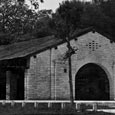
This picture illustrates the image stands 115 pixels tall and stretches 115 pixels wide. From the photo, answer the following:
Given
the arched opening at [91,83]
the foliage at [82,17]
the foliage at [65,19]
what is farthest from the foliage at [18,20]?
the foliage at [65,19]

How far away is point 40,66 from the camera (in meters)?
33.0

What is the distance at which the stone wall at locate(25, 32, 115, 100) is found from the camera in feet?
107

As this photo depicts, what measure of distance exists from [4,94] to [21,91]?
2674mm

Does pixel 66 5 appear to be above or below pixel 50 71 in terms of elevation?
above

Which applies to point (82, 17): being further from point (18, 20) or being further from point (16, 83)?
point (18, 20)

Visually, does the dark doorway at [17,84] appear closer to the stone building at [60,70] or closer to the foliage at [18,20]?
the stone building at [60,70]

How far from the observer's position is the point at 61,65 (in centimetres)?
3369

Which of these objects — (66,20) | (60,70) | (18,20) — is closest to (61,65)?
(60,70)

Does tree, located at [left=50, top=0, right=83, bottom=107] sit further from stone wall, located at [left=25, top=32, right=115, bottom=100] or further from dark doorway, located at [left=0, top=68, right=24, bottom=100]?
dark doorway, located at [left=0, top=68, right=24, bottom=100]

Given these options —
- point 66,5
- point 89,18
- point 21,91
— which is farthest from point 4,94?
point 89,18

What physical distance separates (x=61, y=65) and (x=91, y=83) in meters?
3.83

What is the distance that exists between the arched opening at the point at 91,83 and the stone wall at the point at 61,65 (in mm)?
568

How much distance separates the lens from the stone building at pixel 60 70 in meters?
32.7

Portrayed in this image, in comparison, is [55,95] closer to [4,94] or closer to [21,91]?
[21,91]
